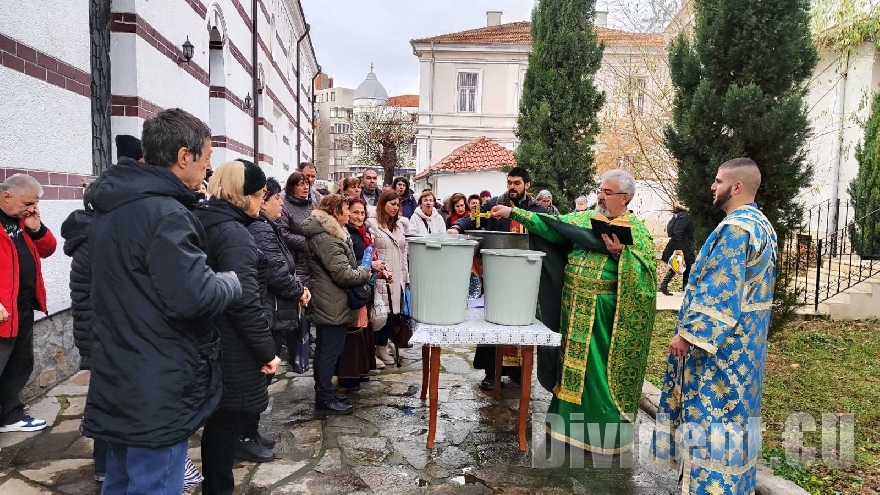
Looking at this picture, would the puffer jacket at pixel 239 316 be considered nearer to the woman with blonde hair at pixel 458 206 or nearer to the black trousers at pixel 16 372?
the black trousers at pixel 16 372

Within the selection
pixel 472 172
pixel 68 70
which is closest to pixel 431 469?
pixel 68 70

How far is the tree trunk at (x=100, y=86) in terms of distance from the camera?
6.75 meters

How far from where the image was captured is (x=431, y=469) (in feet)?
14.5

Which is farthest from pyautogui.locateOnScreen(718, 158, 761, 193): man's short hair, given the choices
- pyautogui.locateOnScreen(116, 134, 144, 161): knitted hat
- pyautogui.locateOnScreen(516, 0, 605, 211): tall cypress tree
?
pyautogui.locateOnScreen(516, 0, 605, 211): tall cypress tree

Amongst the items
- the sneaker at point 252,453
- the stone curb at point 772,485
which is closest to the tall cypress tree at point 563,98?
the stone curb at point 772,485

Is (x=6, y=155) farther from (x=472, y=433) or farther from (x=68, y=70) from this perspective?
(x=472, y=433)

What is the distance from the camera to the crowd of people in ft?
8.15

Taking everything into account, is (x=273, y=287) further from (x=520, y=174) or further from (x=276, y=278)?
(x=520, y=174)

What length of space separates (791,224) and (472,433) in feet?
12.4

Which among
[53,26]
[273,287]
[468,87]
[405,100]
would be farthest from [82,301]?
[405,100]

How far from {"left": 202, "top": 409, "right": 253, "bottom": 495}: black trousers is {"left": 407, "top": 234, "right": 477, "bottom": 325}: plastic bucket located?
1572mm

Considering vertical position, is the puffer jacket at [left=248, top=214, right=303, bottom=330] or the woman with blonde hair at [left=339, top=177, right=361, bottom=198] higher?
the woman with blonde hair at [left=339, top=177, right=361, bottom=198]

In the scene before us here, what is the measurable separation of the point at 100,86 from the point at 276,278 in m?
4.31

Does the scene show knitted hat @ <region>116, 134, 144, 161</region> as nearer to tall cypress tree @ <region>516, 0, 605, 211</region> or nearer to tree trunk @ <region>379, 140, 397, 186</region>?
tall cypress tree @ <region>516, 0, 605, 211</region>
